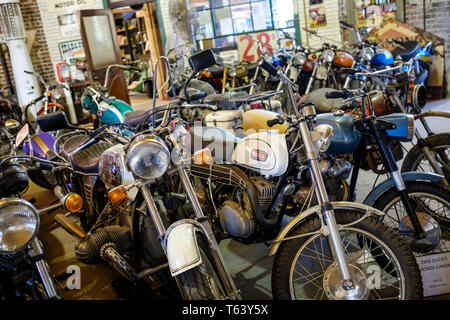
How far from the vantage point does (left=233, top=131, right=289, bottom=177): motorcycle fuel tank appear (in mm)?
2275

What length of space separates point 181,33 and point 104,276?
290 inches

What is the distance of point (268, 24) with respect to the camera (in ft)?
30.5

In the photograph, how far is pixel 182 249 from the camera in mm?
1821

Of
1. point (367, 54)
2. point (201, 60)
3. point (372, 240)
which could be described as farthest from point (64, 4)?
point (372, 240)

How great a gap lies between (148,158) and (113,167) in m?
0.43

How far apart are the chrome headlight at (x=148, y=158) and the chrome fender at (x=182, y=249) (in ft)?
0.91

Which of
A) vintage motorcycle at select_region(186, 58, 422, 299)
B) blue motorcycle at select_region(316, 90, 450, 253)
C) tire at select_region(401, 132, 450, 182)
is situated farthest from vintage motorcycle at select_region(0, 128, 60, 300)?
tire at select_region(401, 132, 450, 182)

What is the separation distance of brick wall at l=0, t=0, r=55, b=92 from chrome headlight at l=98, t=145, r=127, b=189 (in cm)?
758

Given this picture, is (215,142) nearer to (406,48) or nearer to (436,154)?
(436,154)

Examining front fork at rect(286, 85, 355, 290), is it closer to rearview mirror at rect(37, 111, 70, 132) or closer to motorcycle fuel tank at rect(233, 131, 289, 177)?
motorcycle fuel tank at rect(233, 131, 289, 177)

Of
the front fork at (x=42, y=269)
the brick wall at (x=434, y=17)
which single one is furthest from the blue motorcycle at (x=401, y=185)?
the brick wall at (x=434, y=17)

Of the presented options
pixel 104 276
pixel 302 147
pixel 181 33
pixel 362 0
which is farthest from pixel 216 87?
pixel 302 147
